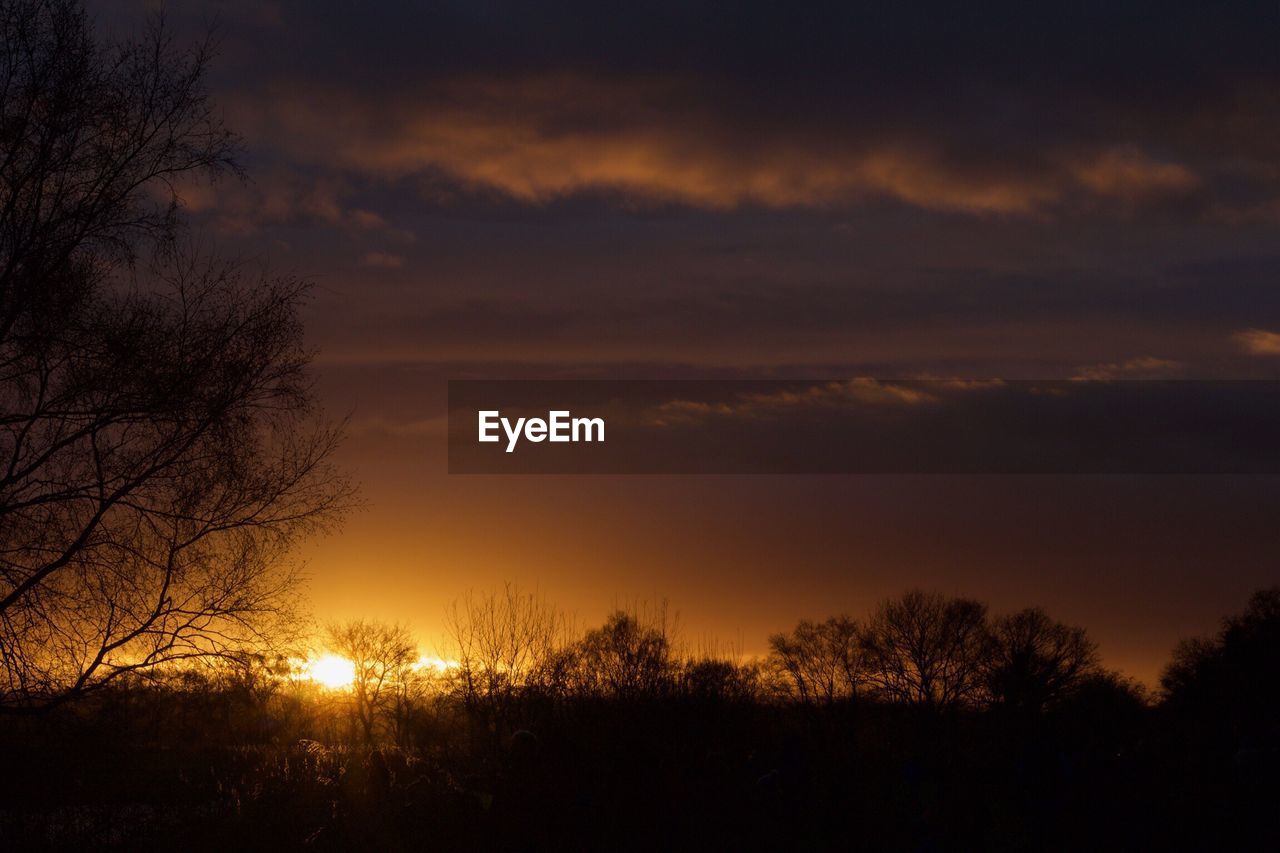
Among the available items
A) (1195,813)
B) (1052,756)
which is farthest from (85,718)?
Result: (1195,813)

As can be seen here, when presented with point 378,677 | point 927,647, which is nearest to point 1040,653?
point 927,647

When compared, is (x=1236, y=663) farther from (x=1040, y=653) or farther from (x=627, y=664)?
(x=627, y=664)

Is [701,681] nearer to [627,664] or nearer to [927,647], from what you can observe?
[627,664]

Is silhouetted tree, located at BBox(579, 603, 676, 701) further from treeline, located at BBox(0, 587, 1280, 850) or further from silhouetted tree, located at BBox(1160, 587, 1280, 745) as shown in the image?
silhouetted tree, located at BBox(1160, 587, 1280, 745)

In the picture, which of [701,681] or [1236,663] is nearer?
[701,681]

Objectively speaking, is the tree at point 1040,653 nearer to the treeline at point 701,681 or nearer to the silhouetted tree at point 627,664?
the treeline at point 701,681

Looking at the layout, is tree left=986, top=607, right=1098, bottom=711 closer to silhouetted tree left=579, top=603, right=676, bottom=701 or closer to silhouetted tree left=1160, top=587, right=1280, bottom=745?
silhouetted tree left=1160, top=587, right=1280, bottom=745

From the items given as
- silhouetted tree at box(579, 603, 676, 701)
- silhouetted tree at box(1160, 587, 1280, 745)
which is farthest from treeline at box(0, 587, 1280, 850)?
silhouetted tree at box(1160, 587, 1280, 745)

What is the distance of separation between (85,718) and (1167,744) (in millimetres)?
13766

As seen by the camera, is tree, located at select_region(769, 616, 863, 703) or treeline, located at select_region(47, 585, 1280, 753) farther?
tree, located at select_region(769, 616, 863, 703)

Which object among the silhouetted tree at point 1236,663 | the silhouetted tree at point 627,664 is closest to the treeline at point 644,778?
the silhouetted tree at point 627,664

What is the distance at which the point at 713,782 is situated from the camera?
1377 cm

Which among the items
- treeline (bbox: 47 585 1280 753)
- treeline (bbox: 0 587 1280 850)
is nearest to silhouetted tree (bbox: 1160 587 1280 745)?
treeline (bbox: 47 585 1280 753)

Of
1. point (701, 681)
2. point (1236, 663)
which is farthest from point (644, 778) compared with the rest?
point (1236, 663)
